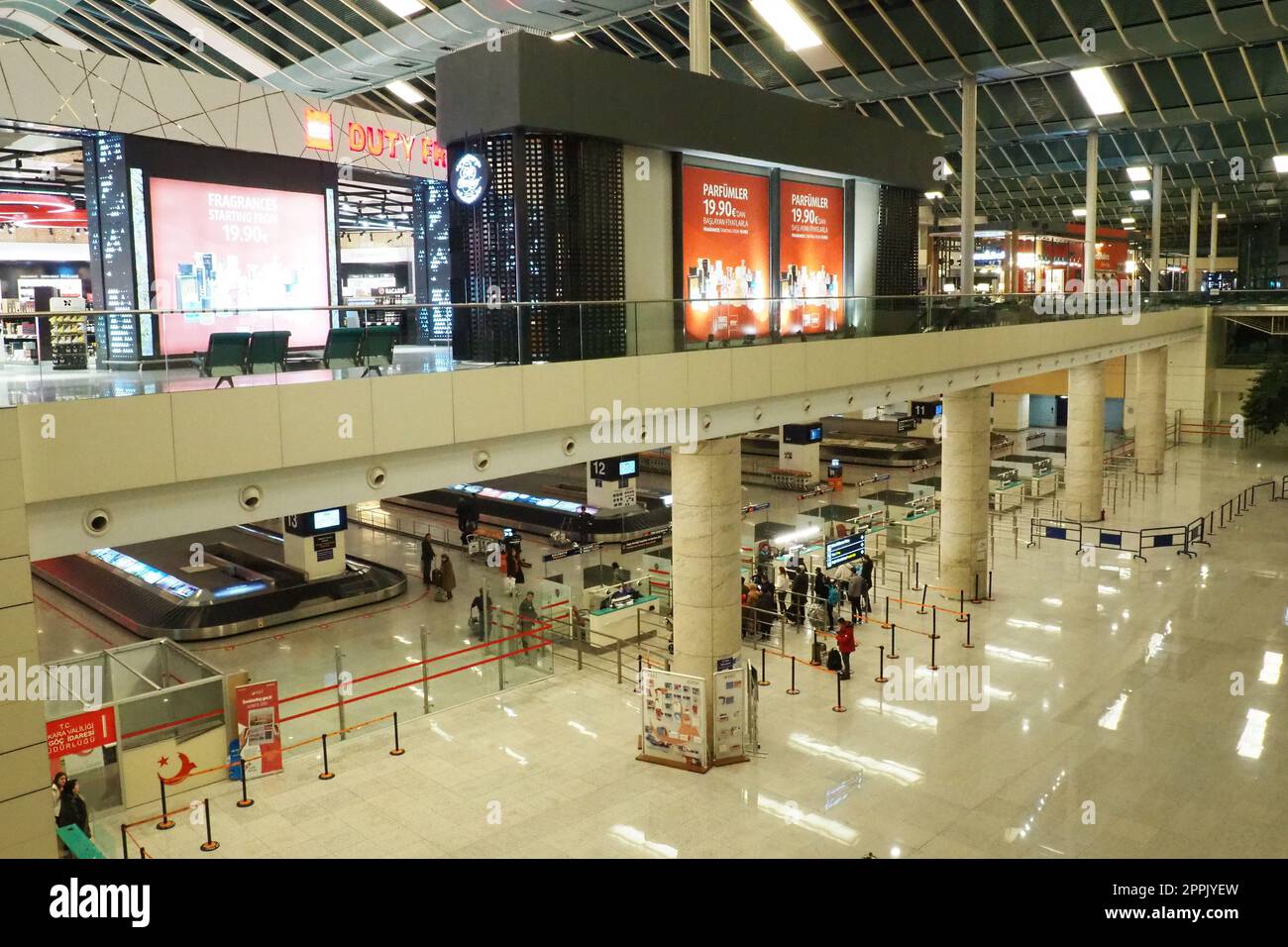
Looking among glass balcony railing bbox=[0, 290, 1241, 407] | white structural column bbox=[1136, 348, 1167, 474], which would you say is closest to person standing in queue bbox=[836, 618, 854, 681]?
glass balcony railing bbox=[0, 290, 1241, 407]

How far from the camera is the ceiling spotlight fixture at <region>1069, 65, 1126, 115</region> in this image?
76.0 feet

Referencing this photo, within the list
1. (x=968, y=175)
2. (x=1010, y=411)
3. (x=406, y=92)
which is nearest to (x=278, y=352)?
(x=968, y=175)

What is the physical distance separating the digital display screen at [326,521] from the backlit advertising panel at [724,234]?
30.1ft

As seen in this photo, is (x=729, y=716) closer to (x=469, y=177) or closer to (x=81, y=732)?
(x=81, y=732)

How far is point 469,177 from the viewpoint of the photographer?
12461 mm

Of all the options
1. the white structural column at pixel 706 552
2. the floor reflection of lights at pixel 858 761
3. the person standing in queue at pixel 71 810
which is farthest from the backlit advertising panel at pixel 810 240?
the person standing in queue at pixel 71 810

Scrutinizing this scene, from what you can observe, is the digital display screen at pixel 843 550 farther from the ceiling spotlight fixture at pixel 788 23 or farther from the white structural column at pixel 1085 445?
the ceiling spotlight fixture at pixel 788 23

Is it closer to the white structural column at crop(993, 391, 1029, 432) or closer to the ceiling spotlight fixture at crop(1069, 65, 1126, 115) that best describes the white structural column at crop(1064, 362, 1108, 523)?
the ceiling spotlight fixture at crop(1069, 65, 1126, 115)

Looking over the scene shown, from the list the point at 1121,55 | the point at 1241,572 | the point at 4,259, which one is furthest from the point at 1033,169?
the point at 4,259

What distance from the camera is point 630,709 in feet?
45.4

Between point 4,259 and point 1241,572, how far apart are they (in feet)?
138

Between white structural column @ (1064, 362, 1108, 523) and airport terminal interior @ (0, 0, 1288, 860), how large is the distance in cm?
12

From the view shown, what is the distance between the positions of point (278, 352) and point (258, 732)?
5969mm

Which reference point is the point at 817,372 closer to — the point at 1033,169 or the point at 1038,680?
the point at 1038,680
